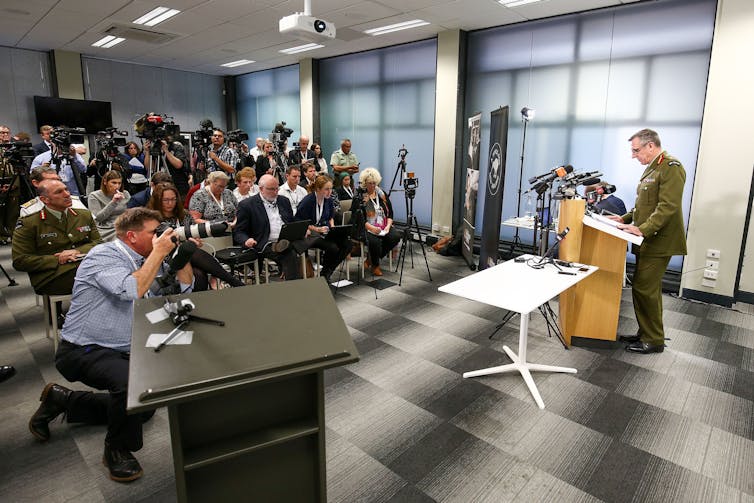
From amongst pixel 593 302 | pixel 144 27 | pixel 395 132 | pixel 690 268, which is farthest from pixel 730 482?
pixel 144 27

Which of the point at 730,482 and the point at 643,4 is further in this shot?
the point at 643,4

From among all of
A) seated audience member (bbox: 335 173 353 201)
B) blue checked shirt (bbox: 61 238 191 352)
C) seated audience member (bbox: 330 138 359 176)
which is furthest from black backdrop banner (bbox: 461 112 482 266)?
blue checked shirt (bbox: 61 238 191 352)

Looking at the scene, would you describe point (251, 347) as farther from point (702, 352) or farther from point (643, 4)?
point (643, 4)

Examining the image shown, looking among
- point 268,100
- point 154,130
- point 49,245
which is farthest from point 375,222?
point 268,100

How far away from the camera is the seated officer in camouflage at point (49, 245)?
3.11m

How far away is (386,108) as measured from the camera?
300 inches

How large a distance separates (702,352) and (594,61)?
11.4 ft

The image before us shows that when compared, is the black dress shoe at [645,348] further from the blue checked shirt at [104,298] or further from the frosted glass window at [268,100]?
the frosted glass window at [268,100]

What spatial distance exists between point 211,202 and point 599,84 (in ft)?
14.9

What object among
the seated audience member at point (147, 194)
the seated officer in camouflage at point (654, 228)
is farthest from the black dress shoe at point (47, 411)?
the seated officer in camouflage at point (654, 228)

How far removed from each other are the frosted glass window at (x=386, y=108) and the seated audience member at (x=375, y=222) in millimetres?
1845

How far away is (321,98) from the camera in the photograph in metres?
8.62

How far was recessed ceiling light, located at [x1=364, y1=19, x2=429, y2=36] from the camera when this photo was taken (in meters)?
5.82

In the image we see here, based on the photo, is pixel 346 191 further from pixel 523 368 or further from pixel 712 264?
pixel 712 264
